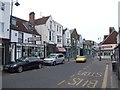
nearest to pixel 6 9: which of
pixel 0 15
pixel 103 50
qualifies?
pixel 0 15

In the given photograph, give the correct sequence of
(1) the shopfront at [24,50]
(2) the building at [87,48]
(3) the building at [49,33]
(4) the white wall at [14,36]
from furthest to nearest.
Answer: (2) the building at [87,48]
(3) the building at [49,33]
(4) the white wall at [14,36]
(1) the shopfront at [24,50]

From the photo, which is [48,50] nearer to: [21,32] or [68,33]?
[21,32]

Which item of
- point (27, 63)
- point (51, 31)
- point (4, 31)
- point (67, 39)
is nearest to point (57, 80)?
point (27, 63)

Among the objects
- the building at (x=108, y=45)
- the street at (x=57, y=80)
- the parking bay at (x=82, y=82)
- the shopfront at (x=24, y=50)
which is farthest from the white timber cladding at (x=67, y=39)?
the parking bay at (x=82, y=82)

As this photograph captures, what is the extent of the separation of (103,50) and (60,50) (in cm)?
2486

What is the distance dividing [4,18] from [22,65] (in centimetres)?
1086

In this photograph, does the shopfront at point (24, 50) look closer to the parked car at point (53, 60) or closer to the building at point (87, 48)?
the parked car at point (53, 60)

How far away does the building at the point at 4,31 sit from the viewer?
30959 millimetres

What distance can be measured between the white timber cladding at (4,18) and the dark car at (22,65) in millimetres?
7016

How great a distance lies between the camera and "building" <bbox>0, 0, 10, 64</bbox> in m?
31.0

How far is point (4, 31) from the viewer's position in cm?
3169

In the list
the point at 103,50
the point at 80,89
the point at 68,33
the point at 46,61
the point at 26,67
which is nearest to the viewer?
the point at 80,89

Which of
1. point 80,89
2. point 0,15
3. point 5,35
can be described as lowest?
point 80,89

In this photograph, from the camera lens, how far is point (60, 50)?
56.4m
